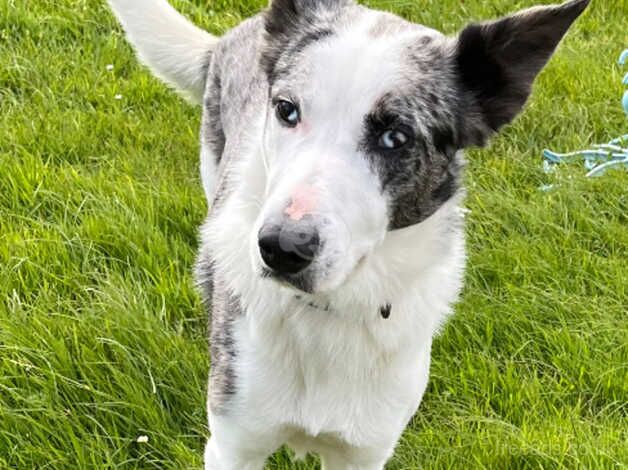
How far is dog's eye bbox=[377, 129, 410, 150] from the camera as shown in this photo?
7.65ft

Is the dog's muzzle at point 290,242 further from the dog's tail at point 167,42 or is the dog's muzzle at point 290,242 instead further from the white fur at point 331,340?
the dog's tail at point 167,42

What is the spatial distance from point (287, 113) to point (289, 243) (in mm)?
477

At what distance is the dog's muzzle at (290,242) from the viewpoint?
2068 mm

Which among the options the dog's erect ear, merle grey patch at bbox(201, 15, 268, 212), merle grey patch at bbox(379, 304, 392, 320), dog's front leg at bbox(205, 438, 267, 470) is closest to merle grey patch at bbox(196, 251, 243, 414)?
dog's front leg at bbox(205, 438, 267, 470)

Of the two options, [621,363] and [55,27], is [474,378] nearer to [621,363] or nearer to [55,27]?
[621,363]

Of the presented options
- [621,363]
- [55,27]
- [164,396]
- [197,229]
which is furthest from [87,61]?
[621,363]

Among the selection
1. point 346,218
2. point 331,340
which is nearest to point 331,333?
point 331,340

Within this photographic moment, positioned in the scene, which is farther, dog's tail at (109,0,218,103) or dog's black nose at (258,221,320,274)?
dog's tail at (109,0,218,103)

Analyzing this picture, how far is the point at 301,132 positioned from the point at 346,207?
0.27 m

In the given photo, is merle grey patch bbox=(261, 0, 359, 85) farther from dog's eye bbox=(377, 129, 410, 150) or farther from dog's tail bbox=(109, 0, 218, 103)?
dog's tail bbox=(109, 0, 218, 103)

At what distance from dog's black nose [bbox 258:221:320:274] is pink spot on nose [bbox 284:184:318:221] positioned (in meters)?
0.02

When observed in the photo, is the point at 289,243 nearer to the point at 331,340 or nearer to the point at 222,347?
→ the point at 331,340

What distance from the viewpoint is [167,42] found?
13.8 feet

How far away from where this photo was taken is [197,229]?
13.3 feet
